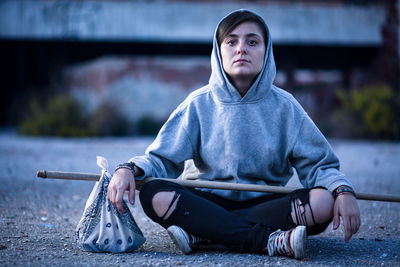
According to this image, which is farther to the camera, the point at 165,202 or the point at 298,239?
the point at 165,202

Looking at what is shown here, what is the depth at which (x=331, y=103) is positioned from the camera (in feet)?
49.2

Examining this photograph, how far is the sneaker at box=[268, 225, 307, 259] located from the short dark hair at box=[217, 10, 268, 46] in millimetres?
1233

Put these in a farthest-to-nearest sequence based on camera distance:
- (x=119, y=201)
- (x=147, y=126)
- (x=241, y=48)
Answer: (x=147, y=126), (x=241, y=48), (x=119, y=201)

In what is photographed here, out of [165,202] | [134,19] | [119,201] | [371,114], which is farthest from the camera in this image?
[134,19]

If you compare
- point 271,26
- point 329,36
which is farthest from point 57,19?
point 329,36

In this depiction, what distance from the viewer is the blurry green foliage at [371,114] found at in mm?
11969

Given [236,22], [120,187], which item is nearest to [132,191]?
[120,187]

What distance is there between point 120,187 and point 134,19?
41.2ft

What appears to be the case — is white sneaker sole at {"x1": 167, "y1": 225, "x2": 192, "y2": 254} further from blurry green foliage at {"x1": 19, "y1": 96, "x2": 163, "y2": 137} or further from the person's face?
blurry green foliage at {"x1": 19, "y1": 96, "x2": 163, "y2": 137}

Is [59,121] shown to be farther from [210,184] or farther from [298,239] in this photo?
[298,239]

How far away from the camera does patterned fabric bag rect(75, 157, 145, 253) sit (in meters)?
2.76

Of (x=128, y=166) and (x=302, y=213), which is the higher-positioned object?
(x=128, y=166)

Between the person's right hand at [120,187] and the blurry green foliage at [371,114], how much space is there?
1033 cm

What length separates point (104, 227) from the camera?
109 inches
